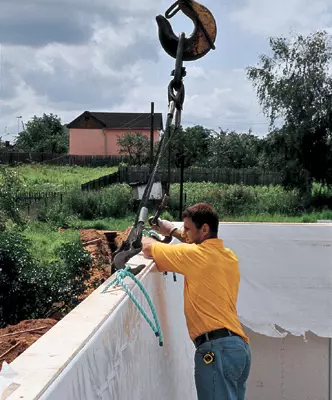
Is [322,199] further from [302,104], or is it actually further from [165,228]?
[165,228]

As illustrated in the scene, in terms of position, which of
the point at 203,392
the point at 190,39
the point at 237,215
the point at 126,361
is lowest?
the point at 237,215

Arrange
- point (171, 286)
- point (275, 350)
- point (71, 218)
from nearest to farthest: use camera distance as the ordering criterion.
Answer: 1. point (171, 286)
2. point (275, 350)
3. point (71, 218)

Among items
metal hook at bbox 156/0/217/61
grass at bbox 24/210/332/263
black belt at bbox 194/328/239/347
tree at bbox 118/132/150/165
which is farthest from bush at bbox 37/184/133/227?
black belt at bbox 194/328/239/347

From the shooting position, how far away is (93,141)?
2343 inches

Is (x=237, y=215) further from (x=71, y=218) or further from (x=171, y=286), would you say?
(x=171, y=286)

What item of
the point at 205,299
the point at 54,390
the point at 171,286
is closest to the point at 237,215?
the point at 171,286

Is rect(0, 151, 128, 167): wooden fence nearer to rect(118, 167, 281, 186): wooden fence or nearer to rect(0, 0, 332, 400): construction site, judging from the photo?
rect(118, 167, 281, 186): wooden fence

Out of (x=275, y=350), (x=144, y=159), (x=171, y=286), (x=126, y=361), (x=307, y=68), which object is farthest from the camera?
(x=144, y=159)

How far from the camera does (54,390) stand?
6.10ft

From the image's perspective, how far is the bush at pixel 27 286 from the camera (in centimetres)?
749

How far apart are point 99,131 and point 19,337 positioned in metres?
55.5

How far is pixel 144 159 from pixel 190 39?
38.8 m

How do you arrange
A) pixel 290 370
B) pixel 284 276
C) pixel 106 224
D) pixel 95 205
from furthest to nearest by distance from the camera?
pixel 95 205
pixel 106 224
pixel 290 370
pixel 284 276

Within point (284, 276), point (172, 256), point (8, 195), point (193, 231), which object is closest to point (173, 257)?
point (172, 256)
